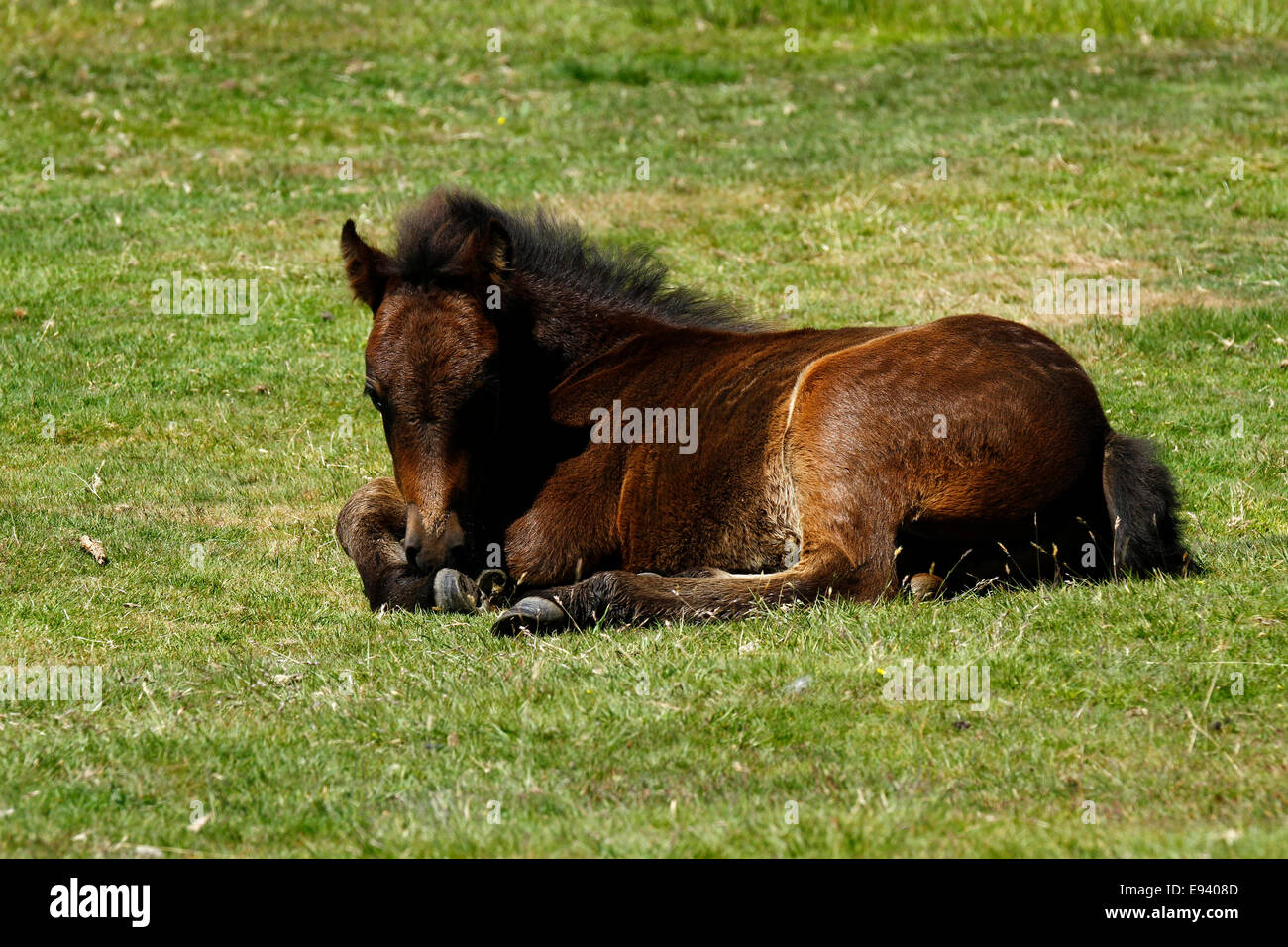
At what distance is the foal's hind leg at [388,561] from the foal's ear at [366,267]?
3.50 ft

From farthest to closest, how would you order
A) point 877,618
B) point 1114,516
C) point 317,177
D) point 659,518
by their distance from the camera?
1. point 317,177
2. point 659,518
3. point 1114,516
4. point 877,618

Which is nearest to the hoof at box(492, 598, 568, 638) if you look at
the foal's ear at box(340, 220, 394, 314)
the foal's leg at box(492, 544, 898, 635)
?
the foal's leg at box(492, 544, 898, 635)

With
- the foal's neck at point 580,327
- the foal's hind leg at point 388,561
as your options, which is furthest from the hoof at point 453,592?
the foal's neck at point 580,327

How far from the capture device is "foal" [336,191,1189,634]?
6.90m

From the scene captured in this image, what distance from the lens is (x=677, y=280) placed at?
1402 centimetres

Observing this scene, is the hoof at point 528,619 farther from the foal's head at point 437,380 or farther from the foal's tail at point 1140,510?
the foal's tail at point 1140,510

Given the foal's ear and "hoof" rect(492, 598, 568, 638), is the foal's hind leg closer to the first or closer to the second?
"hoof" rect(492, 598, 568, 638)

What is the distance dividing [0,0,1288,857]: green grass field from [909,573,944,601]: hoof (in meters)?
0.27

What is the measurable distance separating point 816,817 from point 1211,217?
499 inches

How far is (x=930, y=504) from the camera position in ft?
22.6

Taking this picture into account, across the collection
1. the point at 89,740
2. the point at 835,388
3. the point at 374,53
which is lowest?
the point at 89,740

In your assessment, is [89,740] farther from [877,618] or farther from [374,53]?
[374,53]

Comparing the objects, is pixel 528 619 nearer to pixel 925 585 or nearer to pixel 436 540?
pixel 436 540

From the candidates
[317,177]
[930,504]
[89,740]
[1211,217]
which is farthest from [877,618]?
[317,177]
